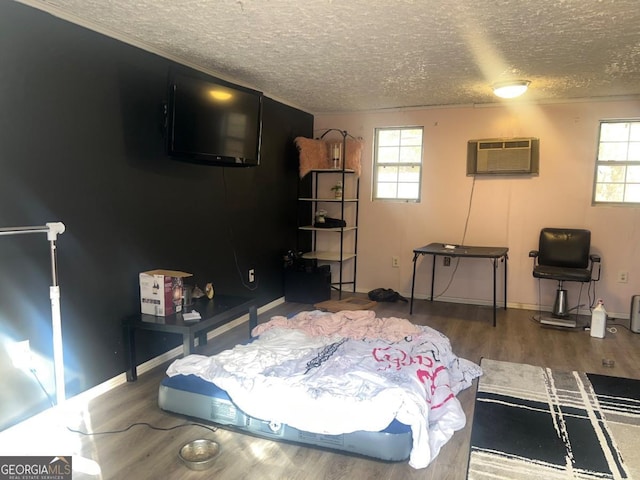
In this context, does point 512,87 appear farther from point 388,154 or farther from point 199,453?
point 199,453

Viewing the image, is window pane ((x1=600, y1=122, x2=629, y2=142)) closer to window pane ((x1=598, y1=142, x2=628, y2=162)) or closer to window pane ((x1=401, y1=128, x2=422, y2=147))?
window pane ((x1=598, y1=142, x2=628, y2=162))

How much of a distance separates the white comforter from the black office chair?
181cm

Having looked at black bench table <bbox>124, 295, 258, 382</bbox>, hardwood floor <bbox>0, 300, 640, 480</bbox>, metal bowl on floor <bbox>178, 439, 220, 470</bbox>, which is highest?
black bench table <bbox>124, 295, 258, 382</bbox>

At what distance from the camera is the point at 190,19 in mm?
2529

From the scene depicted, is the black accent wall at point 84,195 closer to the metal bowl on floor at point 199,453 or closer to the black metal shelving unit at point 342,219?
the metal bowl on floor at point 199,453

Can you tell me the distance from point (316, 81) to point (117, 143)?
187 cm

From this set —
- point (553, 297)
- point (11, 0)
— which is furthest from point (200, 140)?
point (553, 297)

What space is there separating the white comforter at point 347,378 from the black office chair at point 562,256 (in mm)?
1807

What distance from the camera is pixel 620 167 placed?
14.8 feet

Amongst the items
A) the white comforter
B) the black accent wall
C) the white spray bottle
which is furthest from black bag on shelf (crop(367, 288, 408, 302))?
the black accent wall

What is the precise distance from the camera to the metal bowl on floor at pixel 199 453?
198 centimetres

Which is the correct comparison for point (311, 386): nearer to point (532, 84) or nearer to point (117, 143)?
point (117, 143)

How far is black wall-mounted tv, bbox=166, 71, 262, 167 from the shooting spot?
291 centimetres

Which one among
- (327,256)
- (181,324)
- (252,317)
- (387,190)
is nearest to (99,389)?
(181,324)
